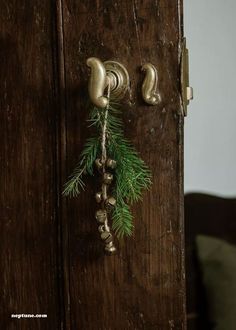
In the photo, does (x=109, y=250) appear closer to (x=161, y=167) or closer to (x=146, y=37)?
(x=161, y=167)

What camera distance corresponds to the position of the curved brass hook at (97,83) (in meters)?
0.51

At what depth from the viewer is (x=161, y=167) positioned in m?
0.57

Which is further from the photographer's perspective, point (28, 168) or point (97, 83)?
point (28, 168)

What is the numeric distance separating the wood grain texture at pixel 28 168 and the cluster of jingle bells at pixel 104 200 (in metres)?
0.09

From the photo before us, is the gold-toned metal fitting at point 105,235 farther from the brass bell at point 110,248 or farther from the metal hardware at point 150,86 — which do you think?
the metal hardware at point 150,86

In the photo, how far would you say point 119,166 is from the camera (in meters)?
0.56

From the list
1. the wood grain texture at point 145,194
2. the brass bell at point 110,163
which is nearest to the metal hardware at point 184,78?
the wood grain texture at point 145,194

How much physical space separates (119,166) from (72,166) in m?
0.07

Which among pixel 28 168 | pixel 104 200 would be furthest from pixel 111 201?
pixel 28 168

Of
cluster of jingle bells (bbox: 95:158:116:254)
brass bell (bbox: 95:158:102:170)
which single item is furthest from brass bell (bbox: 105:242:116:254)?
brass bell (bbox: 95:158:102:170)

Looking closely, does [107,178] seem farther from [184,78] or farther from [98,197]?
[184,78]

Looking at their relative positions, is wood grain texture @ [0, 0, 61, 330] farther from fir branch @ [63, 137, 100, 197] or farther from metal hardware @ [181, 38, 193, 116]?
metal hardware @ [181, 38, 193, 116]

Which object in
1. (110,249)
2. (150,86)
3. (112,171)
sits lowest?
(110,249)

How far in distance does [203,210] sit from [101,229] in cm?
41
